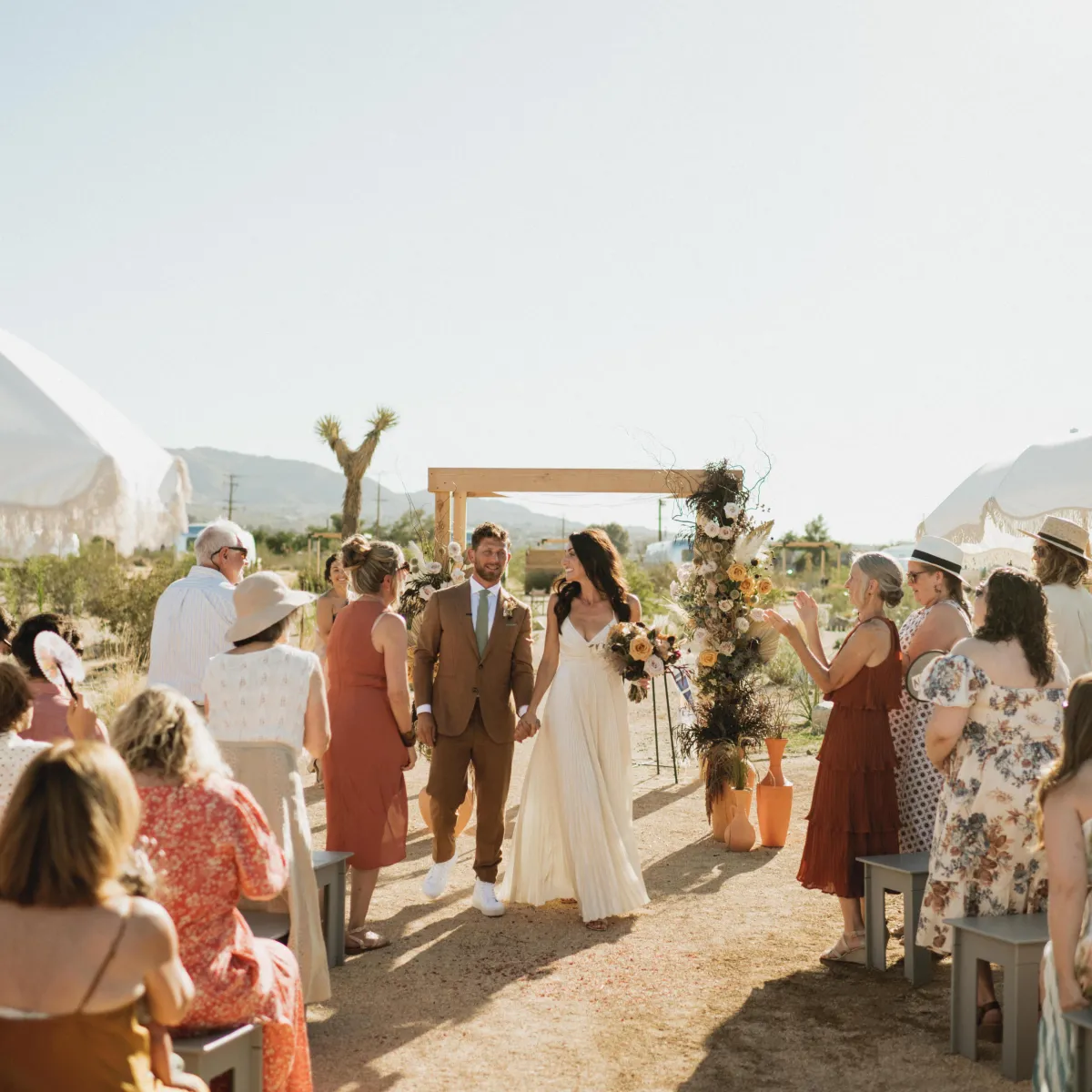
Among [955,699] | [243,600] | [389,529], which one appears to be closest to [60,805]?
[243,600]

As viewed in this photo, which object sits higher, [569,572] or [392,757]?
[569,572]

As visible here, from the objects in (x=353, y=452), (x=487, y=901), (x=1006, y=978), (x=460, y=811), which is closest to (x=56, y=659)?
(x=487, y=901)

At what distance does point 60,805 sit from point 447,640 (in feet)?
12.8

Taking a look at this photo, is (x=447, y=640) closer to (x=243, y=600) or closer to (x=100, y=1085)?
(x=243, y=600)

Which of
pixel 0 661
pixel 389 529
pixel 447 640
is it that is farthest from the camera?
pixel 389 529

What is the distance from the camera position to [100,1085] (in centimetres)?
275

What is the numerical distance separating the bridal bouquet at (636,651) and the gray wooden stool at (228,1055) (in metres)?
3.36

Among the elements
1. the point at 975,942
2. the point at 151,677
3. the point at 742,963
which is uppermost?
the point at 151,677

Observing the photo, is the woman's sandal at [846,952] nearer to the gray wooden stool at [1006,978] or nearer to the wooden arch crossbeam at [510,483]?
the gray wooden stool at [1006,978]

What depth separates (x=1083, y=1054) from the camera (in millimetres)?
3395

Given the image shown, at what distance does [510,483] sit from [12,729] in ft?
24.7

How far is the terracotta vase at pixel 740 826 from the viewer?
26.5 feet

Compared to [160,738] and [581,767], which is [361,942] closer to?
[581,767]

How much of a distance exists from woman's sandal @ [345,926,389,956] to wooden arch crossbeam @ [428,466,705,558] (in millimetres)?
5013
